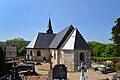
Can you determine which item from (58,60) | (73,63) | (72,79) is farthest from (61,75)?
(58,60)

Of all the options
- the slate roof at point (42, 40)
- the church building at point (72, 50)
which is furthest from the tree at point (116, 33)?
the slate roof at point (42, 40)

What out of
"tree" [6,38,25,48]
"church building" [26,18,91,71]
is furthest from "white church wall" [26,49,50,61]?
"tree" [6,38,25,48]

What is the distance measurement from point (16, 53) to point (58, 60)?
129ft

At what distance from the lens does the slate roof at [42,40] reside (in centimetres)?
5416

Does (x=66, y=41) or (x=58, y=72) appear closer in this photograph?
(x=58, y=72)

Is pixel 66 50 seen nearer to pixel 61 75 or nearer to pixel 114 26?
pixel 114 26

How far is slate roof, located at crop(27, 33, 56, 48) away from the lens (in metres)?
54.2

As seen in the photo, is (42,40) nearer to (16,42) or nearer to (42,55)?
(42,55)

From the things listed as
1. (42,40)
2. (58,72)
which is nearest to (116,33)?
(42,40)

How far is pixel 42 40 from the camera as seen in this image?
55.0m

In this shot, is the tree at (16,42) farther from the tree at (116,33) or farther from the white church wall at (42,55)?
the tree at (116,33)

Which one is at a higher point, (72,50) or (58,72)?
(72,50)

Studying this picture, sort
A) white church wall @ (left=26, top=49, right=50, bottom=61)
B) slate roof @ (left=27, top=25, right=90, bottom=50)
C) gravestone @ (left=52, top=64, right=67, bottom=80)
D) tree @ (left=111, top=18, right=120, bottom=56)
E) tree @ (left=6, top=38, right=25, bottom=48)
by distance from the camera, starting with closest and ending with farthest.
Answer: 1. gravestone @ (left=52, top=64, right=67, bottom=80)
2. slate roof @ (left=27, top=25, right=90, bottom=50)
3. tree @ (left=111, top=18, right=120, bottom=56)
4. white church wall @ (left=26, top=49, right=50, bottom=61)
5. tree @ (left=6, top=38, right=25, bottom=48)

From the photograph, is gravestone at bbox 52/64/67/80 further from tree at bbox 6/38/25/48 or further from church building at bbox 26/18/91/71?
tree at bbox 6/38/25/48
